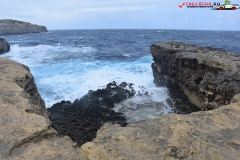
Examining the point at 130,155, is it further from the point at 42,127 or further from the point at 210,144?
the point at 42,127

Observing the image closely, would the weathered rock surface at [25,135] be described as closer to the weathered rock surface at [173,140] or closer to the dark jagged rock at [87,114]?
the weathered rock surface at [173,140]

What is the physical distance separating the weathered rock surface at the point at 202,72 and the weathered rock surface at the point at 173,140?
16.7 ft

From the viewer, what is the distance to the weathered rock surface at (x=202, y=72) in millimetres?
9516

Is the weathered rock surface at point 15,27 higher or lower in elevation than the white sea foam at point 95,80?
higher

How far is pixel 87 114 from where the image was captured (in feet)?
41.2

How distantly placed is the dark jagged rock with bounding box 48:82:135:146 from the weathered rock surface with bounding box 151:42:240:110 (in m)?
3.56

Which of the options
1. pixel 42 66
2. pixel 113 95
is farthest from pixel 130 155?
pixel 42 66

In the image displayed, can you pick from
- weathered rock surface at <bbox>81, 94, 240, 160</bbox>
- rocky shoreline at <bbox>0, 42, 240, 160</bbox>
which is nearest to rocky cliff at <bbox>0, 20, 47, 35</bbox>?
rocky shoreline at <bbox>0, 42, 240, 160</bbox>

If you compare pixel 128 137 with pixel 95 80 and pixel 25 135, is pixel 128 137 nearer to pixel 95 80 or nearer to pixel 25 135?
pixel 25 135

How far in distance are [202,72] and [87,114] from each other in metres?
6.76

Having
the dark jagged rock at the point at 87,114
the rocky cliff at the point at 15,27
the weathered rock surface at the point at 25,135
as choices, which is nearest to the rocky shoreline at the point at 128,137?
the weathered rock surface at the point at 25,135

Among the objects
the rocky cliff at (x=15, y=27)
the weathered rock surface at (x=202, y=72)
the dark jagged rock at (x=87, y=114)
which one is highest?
the rocky cliff at (x=15, y=27)

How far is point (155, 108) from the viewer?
550 inches

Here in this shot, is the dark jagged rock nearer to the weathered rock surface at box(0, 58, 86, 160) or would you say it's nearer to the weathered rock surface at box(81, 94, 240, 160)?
the weathered rock surface at box(0, 58, 86, 160)
